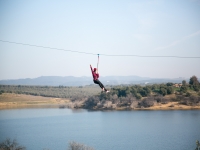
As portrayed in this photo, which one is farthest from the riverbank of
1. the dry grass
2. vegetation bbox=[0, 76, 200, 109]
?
vegetation bbox=[0, 76, 200, 109]

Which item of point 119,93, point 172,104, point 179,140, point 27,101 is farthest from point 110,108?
point 179,140

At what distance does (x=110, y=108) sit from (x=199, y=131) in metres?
33.1

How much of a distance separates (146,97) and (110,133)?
31202 millimetres

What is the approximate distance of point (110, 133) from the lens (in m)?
35.6

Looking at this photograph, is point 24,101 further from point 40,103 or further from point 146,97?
point 146,97

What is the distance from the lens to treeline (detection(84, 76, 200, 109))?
6039 centimetres

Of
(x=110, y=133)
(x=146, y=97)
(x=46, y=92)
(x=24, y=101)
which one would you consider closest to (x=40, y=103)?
(x=24, y=101)

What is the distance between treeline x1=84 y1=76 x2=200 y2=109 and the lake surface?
14.9 m

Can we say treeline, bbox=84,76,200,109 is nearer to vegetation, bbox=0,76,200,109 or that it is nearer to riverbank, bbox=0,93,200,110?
vegetation, bbox=0,76,200,109

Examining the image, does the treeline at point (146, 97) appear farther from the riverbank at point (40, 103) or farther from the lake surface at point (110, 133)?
the lake surface at point (110, 133)

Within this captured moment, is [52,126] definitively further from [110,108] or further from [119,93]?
[119,93]

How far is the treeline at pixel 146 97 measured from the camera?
6039 centimetres

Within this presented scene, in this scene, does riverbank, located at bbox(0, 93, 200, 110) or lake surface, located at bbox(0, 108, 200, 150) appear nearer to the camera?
lake surface, located at bbox(0, 108, 200, 150)

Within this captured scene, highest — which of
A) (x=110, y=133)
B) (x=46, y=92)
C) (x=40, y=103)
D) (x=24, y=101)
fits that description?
(x=46, y=92)
